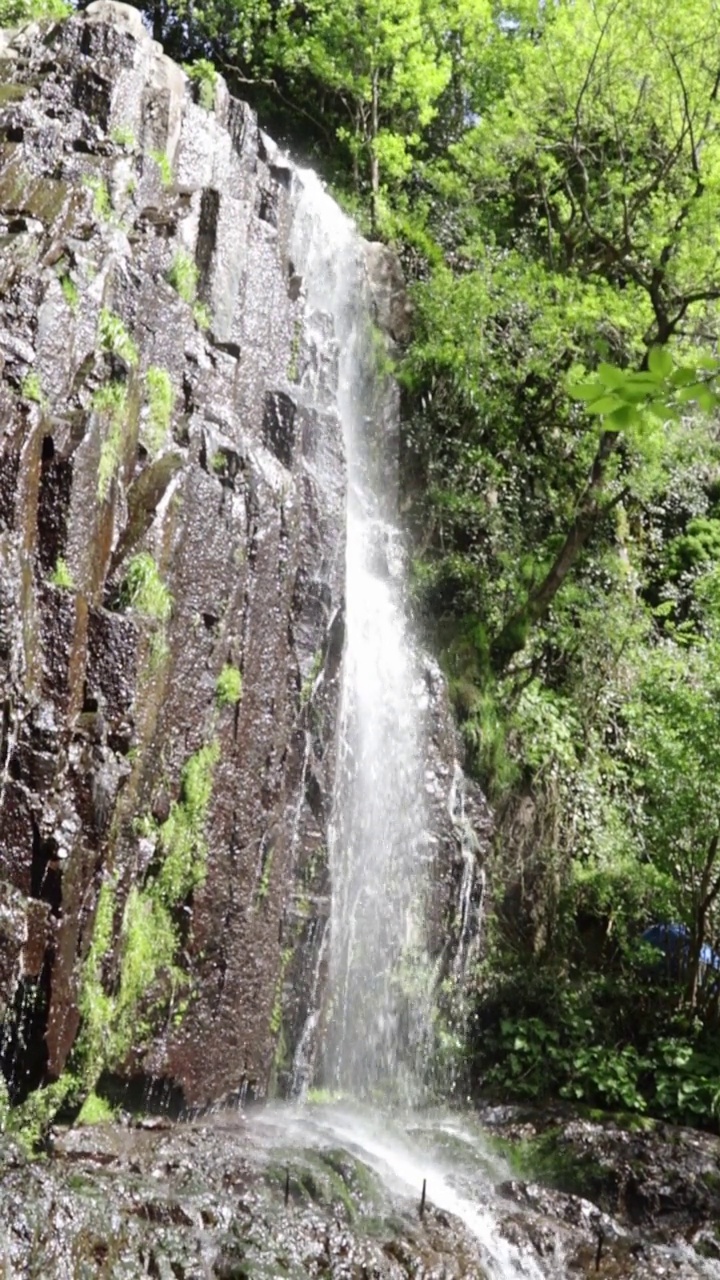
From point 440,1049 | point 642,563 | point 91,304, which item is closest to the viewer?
point 91,304

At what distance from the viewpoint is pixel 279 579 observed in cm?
911

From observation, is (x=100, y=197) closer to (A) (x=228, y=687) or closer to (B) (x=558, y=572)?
(A) (x=228, y=687)

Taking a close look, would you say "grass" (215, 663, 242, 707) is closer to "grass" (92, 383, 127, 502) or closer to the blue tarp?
"grass" (92, 383, 127, 502)

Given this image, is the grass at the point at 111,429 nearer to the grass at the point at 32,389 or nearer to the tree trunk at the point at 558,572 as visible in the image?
the grass at the point at 32,389

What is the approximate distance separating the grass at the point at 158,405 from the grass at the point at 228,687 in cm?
157

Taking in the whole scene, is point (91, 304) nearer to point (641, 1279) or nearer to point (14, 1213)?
point (14, 1213)

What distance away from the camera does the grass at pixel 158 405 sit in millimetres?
8555

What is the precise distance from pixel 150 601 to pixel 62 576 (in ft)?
2.27

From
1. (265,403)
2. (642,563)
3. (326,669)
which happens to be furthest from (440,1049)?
(642,563)

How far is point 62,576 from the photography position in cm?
746

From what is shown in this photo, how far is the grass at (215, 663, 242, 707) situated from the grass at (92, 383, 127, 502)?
1.45 meters

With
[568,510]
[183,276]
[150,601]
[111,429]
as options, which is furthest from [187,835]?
[568,510]

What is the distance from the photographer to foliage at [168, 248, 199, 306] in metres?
9.56

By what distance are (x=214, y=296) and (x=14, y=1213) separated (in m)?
6.67
